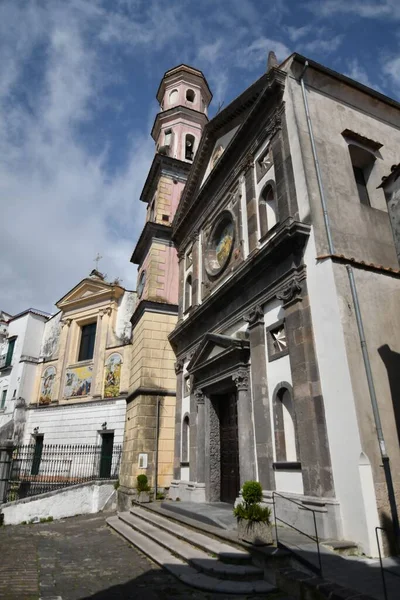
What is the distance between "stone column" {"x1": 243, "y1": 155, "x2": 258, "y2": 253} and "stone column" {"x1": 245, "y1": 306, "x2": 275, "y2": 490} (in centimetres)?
216

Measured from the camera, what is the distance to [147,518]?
425 inches

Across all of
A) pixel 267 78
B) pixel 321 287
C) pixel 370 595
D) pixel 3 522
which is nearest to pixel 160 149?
pixel 267 78

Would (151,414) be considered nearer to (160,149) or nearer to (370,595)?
(370,595)

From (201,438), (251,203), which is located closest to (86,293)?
(201,438)

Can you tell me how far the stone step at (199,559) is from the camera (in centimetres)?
571

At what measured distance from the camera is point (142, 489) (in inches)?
531

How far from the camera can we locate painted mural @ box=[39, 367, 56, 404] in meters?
24.1

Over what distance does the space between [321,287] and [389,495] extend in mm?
3765

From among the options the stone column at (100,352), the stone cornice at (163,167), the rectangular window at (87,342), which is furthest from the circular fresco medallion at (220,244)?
the rectangular window at (87,342)

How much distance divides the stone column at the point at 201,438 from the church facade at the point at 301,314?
0.12 ft

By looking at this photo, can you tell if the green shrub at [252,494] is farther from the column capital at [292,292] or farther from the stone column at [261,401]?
the column capital at [292,292]

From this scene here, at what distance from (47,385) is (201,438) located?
51.6 feet

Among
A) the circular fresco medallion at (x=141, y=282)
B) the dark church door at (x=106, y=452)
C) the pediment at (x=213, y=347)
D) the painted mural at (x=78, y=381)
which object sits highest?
the circular fresco medallion at (x=141, y=282)

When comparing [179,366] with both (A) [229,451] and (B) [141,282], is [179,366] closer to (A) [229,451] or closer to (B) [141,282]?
(A) [229,451]
